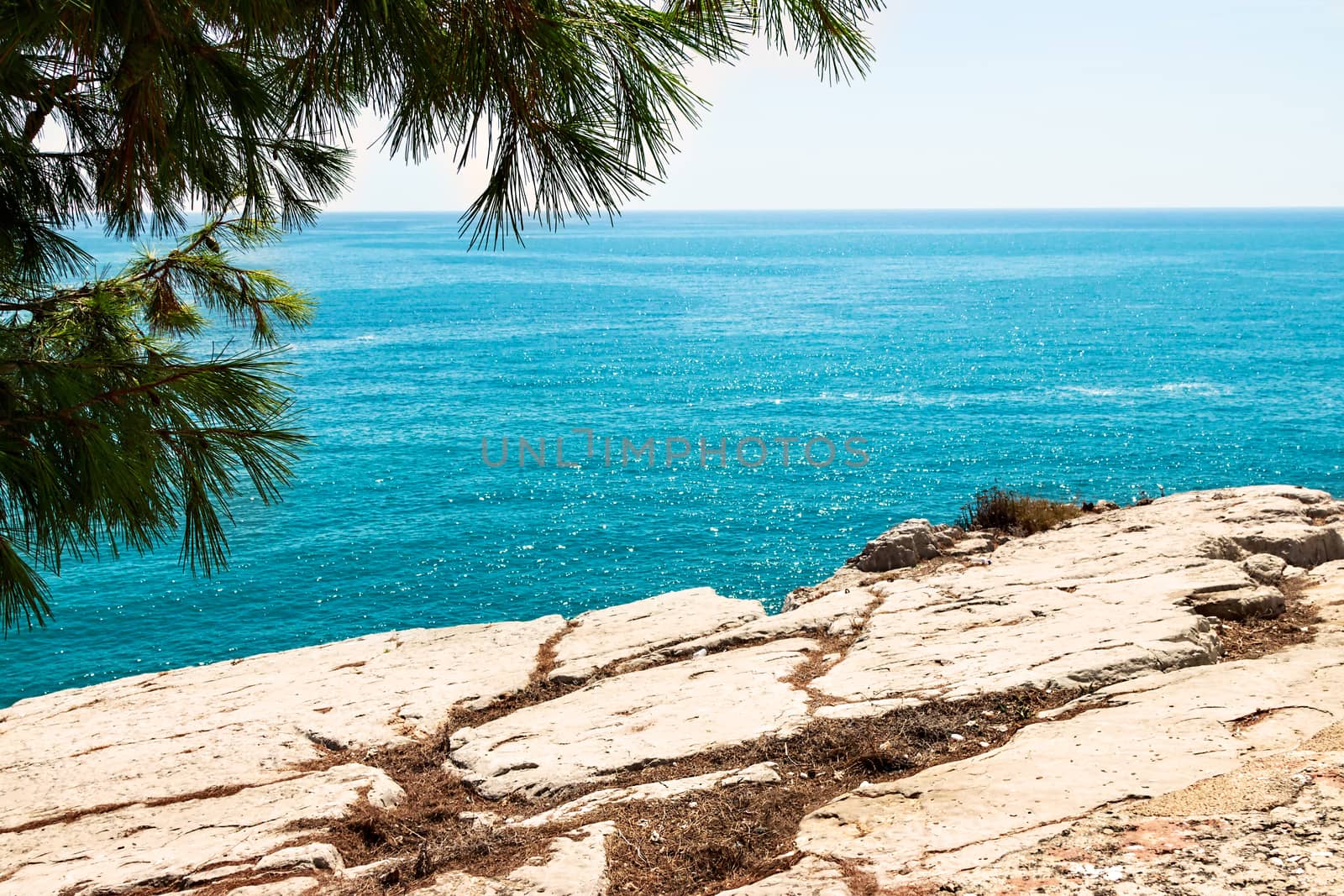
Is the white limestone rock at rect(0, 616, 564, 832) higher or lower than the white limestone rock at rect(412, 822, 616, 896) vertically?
lower

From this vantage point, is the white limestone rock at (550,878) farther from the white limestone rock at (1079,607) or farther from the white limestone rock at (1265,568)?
the white limestone rock at (1265,568)

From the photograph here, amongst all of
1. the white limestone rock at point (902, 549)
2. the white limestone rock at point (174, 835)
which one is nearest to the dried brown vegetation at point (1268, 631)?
the white limestone rock at point (902, 549)

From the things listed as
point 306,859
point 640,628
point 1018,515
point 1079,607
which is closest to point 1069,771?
point 1079,607

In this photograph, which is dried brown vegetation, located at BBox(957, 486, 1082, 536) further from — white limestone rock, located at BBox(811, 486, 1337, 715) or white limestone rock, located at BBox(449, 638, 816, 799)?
white limestone rock, located at BBox(449, 638, 816, 799)

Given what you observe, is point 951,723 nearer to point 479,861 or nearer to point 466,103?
point 479,861

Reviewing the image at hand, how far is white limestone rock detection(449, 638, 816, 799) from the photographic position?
7.19m

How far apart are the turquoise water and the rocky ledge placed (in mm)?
19089

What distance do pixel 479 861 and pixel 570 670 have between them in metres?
4.27

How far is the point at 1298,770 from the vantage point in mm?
5328

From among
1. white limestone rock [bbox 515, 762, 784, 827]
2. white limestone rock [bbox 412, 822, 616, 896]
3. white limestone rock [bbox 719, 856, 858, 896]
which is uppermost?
white limestone rock [bbox 719, 856, 858, 896]

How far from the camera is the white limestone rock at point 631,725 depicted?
23.6ft

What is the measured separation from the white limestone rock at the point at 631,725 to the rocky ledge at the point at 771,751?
0.03 metres

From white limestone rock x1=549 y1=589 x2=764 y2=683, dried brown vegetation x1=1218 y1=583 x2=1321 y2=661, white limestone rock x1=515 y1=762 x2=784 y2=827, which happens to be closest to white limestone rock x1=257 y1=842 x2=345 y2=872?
white limestone rock x1=515 y1=762 x2=784 y2=827

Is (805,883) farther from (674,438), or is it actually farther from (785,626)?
(674,438)
